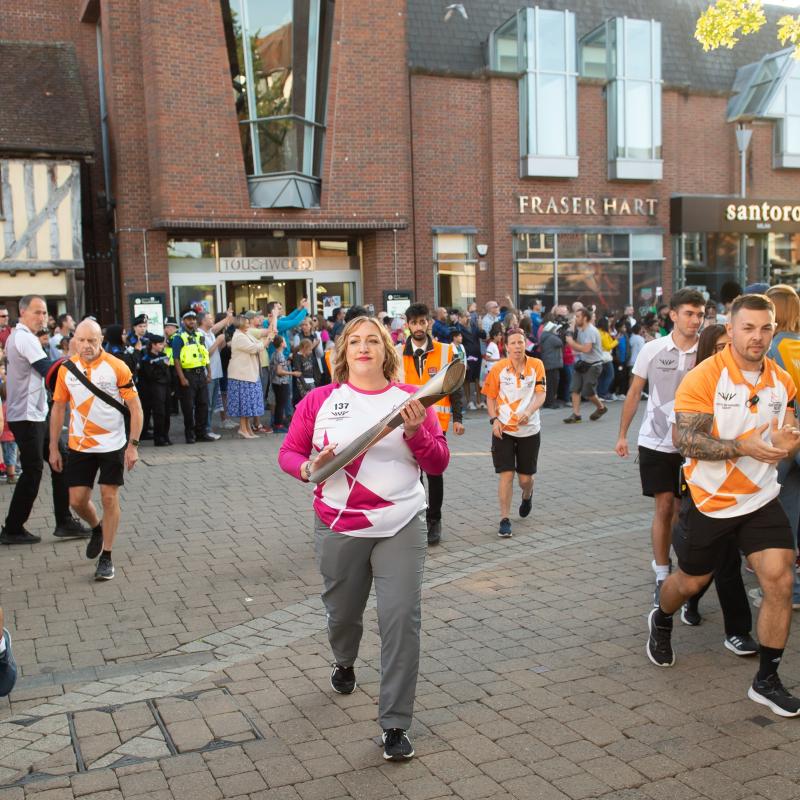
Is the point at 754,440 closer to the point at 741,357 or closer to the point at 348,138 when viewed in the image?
the point at 741,357

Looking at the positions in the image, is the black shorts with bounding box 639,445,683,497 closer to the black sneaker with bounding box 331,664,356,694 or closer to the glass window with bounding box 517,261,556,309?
the black sneaker with bounding box 331,664,356,694

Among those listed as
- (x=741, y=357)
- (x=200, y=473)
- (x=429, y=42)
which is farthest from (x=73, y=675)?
(x=429, y=42)

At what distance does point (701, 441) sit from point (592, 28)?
76.1 feet

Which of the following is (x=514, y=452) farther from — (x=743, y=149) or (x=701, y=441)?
(x=743, y=149)

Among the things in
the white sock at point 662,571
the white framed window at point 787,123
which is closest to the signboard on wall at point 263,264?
the white framed window at point 787,123

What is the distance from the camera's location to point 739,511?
14.2 feet

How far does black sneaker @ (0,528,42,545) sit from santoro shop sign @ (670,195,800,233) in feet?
68.9

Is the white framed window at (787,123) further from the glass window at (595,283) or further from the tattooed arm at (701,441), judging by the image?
the tattooed arm at (701,441)

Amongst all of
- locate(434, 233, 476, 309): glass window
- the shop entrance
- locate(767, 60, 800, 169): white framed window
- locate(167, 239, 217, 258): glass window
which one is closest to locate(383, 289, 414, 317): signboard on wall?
locate(434, 233, 476, 309): glass window

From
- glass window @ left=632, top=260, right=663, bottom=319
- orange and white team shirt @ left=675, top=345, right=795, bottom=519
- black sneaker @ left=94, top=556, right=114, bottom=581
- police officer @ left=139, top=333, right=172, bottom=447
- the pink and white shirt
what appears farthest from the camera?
glass window @ left=632, top=260, right=663, bottom=319

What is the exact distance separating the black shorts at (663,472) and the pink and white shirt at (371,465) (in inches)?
81.1

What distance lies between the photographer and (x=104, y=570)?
664 cm

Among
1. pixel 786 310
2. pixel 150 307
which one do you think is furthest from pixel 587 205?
pixel 786 310

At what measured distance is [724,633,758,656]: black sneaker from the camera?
491 centimetres
